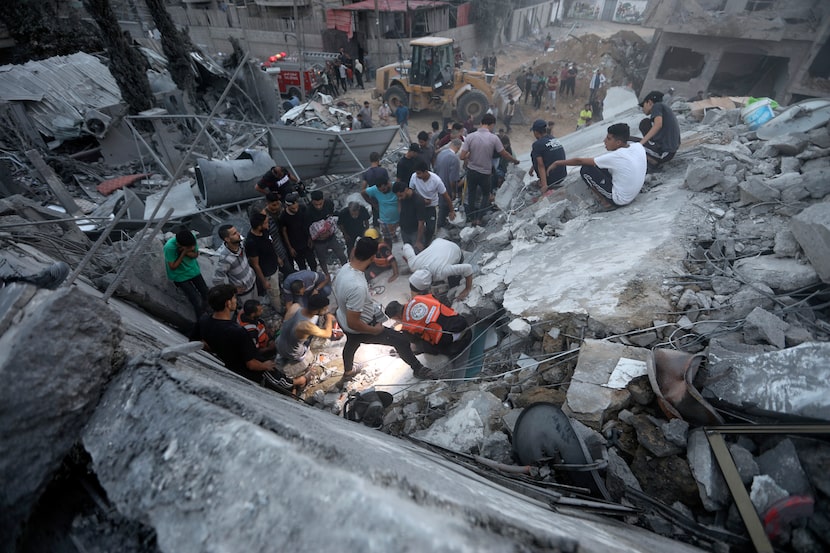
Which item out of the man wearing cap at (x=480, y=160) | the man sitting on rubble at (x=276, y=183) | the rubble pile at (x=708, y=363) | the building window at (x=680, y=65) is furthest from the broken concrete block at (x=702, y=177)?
the building window at (x=680, y=65)

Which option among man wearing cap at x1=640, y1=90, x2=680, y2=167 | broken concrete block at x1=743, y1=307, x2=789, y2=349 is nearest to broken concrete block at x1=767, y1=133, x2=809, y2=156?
man wearing cap at x1=640, y1=90, x2=680, y2=167

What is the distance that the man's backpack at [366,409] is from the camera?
2992 millimetres

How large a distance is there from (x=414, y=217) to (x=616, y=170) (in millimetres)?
2598

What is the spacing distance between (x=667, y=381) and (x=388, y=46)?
22229 mm

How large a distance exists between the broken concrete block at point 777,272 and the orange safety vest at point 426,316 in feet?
7.60

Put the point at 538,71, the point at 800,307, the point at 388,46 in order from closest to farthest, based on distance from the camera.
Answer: the point at 800,307, the point at 538,71, the point at 388,46

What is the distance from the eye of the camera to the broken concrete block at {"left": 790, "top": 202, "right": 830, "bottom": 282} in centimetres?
238

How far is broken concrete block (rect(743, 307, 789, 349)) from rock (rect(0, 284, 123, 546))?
317 centimetres

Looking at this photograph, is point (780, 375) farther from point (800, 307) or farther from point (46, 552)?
point (46, 552)

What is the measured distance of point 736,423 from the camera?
190 centimetres

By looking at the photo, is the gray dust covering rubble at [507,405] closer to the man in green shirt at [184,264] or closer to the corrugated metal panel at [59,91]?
the man in green shirt at [184,264]

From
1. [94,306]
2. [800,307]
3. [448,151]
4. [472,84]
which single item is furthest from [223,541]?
[472,84]

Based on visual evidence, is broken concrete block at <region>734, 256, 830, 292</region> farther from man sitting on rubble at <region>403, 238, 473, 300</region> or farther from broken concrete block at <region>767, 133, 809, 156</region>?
man sitting on rubble at <region>403, 238, 473, 300</region>

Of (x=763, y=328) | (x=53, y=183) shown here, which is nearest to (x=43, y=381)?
(x=763, y=328)
